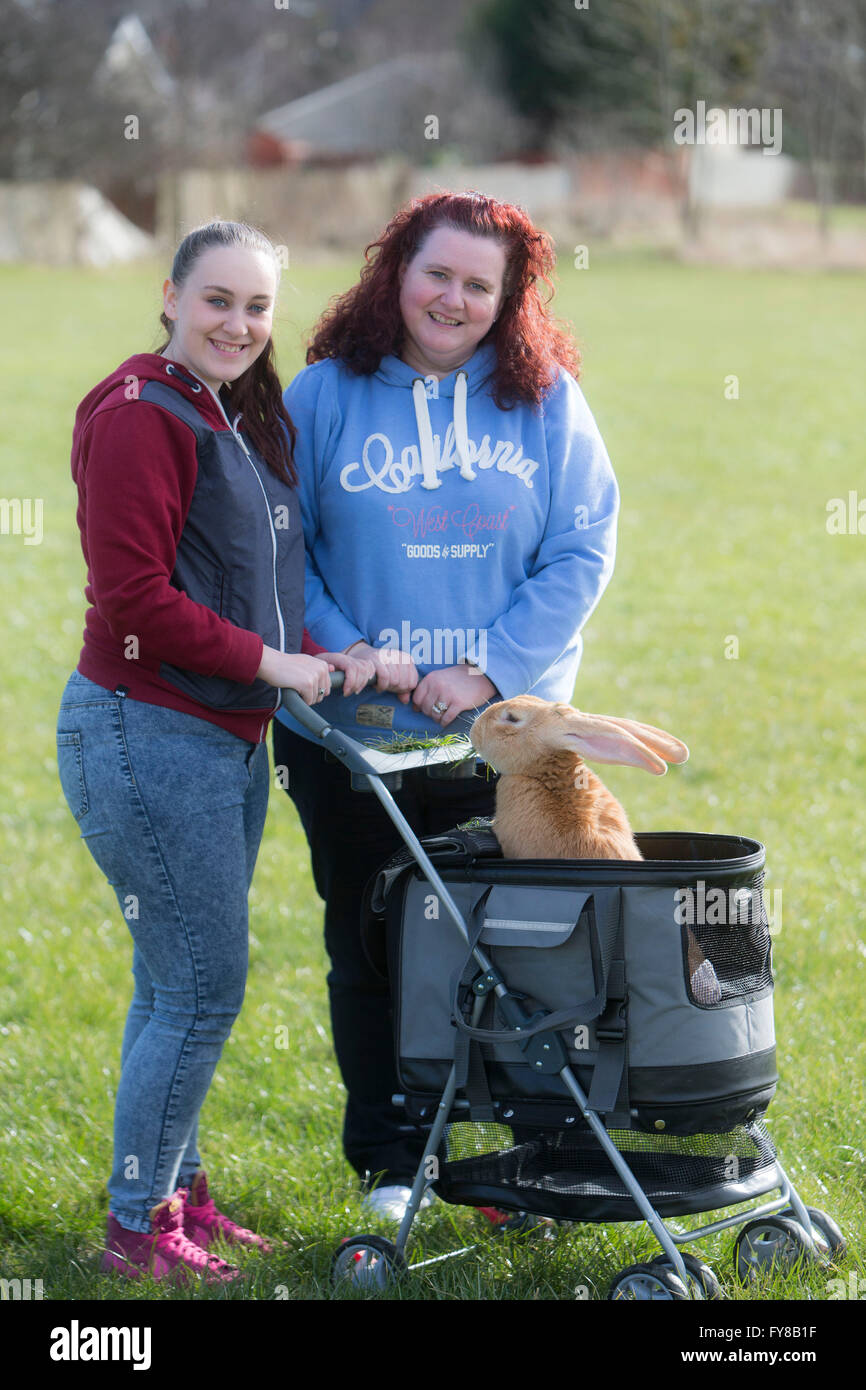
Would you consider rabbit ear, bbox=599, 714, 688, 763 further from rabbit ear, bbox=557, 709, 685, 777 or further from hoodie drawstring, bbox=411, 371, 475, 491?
hoodie drawstring, bbox=411, 371, 475, 491

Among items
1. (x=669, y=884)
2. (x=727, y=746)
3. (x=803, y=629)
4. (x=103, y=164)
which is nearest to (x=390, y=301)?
(x=669, y=884)

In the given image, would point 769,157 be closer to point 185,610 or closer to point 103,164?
point 103,164

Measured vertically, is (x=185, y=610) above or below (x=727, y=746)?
above

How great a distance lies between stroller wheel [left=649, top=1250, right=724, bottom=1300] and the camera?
2545mm

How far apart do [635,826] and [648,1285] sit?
3.29 m

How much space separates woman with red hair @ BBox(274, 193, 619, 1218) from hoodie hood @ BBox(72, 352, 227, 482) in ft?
1.46

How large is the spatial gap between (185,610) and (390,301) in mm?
1012

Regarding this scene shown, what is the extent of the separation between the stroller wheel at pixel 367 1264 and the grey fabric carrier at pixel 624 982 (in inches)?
17.6

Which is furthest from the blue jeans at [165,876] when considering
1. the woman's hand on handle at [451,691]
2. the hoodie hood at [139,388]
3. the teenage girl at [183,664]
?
the hoodie hood at [139,388]

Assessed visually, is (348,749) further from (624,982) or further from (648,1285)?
(648,1285)

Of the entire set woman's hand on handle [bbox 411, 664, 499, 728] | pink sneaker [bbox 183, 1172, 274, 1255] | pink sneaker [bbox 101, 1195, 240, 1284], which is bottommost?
pink sneaker [bbox 183, 1172, 274, 1255]

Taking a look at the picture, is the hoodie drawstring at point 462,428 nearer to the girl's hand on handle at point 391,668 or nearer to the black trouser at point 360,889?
the girl's hand on handle at point 391,668

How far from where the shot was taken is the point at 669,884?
2.44m

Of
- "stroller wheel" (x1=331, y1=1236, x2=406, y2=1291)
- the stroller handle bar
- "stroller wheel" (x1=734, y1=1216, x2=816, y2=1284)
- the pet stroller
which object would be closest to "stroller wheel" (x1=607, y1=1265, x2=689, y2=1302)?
the pet stroller
